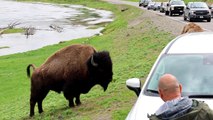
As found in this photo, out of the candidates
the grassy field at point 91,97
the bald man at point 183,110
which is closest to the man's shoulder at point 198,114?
the bald man at point 183,110

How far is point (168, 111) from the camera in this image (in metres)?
4.45

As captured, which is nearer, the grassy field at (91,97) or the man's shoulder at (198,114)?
the man's shoulder at (198,114)

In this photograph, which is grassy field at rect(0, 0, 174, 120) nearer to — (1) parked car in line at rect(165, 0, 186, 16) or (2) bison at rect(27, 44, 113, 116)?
(2) bison at rect(27, 44, 113, 116)

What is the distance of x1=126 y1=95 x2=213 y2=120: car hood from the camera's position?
19.1ft

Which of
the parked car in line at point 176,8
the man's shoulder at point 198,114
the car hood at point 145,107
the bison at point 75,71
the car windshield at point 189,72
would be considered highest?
the man's shoulder at point 198,114

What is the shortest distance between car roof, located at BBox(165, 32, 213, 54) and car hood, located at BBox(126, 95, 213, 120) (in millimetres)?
1097

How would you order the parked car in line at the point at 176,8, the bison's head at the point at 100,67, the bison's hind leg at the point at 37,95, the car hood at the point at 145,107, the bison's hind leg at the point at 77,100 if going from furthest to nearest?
1. the parked car in line at the point at 176,8
2. the bison's hind leg at the point at 37,95
3. the bison's hind leg at the point at 77,100
4. the bison's head at the point at 100,67
5. the car hood at the point at 145,107

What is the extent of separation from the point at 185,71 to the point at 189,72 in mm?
60

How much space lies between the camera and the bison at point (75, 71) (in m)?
11.3

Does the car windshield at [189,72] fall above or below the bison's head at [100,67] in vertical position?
above

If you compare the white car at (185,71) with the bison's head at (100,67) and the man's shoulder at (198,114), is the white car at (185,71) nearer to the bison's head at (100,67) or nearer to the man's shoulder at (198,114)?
the man's shoulder at (198,114)

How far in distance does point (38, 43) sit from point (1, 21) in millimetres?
26571

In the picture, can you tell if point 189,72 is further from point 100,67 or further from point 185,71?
point 100,67

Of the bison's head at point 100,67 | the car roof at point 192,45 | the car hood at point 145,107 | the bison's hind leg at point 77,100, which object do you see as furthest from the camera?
the bison's hind leg at point 77,100
